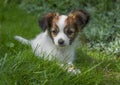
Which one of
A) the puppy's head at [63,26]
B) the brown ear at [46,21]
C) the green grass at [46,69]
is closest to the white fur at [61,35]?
the puppy's head at [63,26]

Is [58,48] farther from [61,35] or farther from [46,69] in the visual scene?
[46,69]

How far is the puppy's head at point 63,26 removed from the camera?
22.6ft

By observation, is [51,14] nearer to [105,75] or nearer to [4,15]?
[105,75]

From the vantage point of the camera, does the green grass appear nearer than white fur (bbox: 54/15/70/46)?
Yes

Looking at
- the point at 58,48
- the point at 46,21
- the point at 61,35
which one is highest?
the point at 46,21

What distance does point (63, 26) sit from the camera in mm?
6906

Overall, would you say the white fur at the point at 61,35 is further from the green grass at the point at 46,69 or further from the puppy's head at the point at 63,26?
the green grass at the point at 46,69

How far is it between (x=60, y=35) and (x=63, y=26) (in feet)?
0.44

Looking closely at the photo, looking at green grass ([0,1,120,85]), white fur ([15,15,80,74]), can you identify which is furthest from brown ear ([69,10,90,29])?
green grass ([0,1,120,85])

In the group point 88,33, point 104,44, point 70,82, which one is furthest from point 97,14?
point 70,82

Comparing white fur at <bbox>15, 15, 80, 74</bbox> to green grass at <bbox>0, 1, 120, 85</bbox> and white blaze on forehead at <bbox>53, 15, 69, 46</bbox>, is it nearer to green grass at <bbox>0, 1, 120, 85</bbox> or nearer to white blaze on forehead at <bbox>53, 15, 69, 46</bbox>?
white blaze on forehead at <bbox>53, 15, 69, 46</bbox>

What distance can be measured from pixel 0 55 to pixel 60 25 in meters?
0.90

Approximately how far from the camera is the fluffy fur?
272 inches

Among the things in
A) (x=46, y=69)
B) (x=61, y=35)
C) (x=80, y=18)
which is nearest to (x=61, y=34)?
(x=61, y=35)
